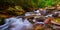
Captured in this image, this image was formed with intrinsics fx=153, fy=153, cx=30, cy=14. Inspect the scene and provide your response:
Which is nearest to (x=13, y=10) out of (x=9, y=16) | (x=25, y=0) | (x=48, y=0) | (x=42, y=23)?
(x=9, y=16)

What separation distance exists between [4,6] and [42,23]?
0.50 metres

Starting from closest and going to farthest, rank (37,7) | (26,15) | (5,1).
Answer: (26,15) < (5,1) < (37,7)

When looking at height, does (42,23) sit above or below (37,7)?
below

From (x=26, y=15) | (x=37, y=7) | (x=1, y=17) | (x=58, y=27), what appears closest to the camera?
(x=58, y=27)

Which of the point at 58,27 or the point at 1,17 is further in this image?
the point at 1,17

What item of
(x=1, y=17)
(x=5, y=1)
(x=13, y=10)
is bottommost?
(x=1, y=17)

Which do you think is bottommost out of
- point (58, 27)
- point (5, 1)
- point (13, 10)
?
point (58, 27)

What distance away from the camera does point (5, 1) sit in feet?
5.30

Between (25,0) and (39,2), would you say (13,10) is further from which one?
(39,2)

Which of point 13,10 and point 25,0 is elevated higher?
point 25,0

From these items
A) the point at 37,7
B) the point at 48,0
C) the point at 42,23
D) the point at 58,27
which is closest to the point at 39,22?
the point at 42,23

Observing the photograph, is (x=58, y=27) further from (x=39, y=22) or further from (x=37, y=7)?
(x=37, y=7)

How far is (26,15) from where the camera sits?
150 cm

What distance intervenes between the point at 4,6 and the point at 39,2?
0.45m
